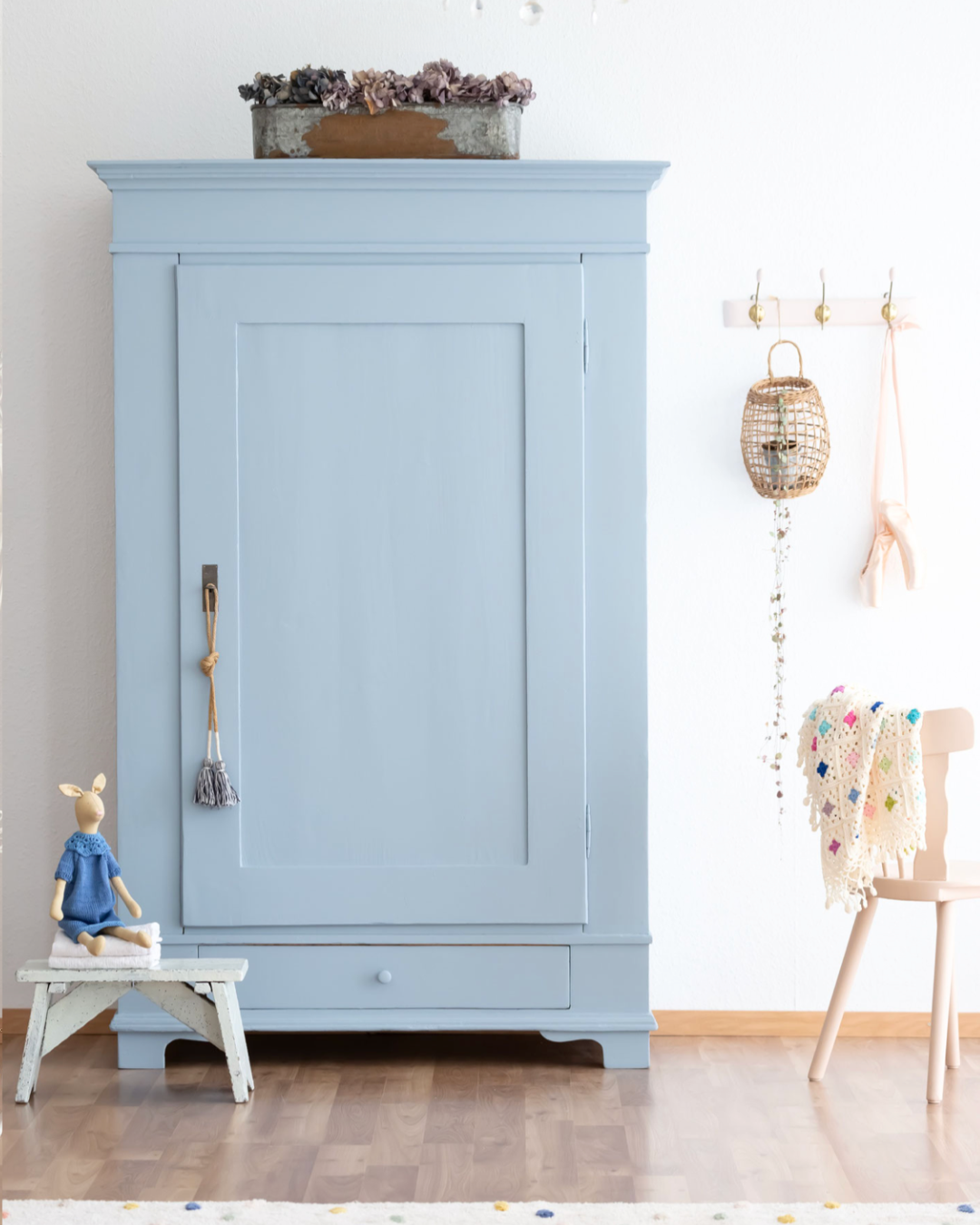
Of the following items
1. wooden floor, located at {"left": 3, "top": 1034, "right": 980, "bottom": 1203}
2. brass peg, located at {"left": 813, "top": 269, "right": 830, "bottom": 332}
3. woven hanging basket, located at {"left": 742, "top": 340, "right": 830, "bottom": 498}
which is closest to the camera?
wooden floor, located at {"left": 3, "top": 1034, "right": 980, "bottom": 1203}

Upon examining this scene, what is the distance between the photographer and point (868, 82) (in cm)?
271

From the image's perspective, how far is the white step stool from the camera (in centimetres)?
218

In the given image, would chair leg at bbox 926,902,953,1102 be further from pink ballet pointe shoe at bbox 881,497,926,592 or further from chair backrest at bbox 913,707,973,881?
pink ballet pointe shoe at bbox 881,497,926,592

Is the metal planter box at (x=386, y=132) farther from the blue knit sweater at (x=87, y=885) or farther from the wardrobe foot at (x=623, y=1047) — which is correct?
the wardrobe foot at (x=623, y=1047)

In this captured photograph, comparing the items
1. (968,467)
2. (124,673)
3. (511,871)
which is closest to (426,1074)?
(511,871)

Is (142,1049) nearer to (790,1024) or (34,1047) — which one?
(34,1047)

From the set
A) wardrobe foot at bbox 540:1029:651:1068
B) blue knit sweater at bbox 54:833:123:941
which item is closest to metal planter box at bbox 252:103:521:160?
blue knit sweater at bbox 54:833:123:941

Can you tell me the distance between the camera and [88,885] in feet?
7.26

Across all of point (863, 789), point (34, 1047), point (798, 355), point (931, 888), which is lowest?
point (34, 1047)

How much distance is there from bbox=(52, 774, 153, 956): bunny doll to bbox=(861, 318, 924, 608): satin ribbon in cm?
171

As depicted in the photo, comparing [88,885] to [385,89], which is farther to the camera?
[385,89]

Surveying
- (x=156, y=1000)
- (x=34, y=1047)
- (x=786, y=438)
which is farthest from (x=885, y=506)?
(x=34, y=1047)

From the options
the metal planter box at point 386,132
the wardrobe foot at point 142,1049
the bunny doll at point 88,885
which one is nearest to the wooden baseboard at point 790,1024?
the wardrobe foot at point 142,1049

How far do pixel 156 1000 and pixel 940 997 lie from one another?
150 cm
